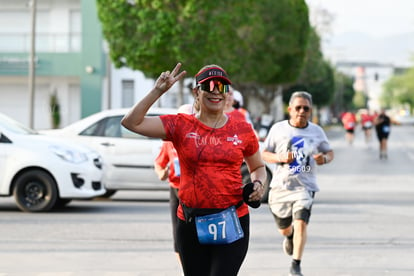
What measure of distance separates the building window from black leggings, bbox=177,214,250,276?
3955 cm

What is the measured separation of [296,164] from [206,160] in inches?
122

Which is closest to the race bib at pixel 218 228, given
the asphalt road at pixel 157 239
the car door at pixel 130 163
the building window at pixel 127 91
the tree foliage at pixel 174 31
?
the asphalt road at pixel 157 239

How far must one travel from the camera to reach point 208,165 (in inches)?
201

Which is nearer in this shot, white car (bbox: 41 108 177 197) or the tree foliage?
white car (bbox: 41 108 177 197)

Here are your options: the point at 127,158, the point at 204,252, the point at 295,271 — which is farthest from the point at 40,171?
the point at 204,252

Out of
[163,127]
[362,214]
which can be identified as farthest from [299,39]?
[163,127]

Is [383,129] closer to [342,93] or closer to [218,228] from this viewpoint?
[218,228]

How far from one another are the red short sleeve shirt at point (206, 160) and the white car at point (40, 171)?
780 centimetres

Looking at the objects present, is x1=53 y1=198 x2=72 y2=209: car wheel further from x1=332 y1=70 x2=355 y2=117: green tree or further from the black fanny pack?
x1=332 y1=70 x2=355 y2=117: green tree

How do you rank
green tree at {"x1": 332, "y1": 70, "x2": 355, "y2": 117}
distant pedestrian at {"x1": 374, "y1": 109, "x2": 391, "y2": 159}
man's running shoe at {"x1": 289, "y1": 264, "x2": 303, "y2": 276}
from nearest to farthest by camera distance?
man's running shoe at {"x1": 289, "y1": 264, "x2": 303, "y2": 276} → distant pedestrian at {"x1": 374, "y1": 109, "x2": 391, "y2": 159} → green tree at {"x1": 332, "y1": 70, "x2": 355, "y2": 117}

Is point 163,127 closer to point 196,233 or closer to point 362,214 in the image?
point 196,233

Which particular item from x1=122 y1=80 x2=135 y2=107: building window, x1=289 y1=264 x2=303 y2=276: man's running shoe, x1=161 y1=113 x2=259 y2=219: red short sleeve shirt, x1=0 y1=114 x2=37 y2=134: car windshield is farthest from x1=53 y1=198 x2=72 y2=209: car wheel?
x1=122 y1=80 x2=135 y2=107: building window

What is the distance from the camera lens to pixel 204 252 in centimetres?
523

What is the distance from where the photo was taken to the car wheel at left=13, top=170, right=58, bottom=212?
12773 mm
